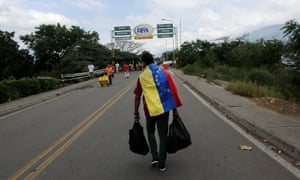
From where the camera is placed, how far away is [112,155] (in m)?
5.99

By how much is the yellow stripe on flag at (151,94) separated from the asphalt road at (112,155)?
3.40 feet

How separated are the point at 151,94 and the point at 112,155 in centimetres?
181

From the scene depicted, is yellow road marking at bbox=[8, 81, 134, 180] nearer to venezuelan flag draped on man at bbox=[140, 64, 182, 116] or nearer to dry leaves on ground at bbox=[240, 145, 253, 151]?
venezuelan flag draped on man at bbox=[140, 64, 182, 116]

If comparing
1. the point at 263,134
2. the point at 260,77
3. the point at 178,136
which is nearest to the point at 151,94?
the point at 178,136

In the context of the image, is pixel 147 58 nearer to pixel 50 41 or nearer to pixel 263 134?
pixel 263 134

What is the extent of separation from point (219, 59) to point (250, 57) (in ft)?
39.5

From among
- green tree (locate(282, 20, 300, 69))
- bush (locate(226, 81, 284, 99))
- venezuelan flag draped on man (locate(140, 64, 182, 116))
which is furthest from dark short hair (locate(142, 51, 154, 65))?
bush (locate(226, 81, 284, 99))

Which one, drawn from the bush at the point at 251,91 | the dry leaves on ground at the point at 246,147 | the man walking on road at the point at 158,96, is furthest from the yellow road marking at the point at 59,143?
the bush at the point at 251,91

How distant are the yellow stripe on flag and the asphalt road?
1.04m

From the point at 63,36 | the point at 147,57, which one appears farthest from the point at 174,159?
the point at 63,36

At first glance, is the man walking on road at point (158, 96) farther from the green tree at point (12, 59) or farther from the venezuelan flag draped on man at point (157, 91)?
the green tree at point (12, 59)

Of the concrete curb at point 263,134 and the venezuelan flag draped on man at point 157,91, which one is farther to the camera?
the concrete curb at point 263,134

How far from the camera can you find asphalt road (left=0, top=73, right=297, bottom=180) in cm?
495

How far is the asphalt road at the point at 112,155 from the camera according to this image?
4949 millimetres
